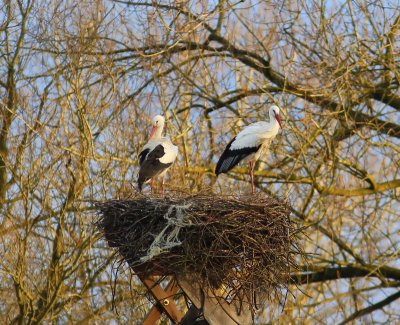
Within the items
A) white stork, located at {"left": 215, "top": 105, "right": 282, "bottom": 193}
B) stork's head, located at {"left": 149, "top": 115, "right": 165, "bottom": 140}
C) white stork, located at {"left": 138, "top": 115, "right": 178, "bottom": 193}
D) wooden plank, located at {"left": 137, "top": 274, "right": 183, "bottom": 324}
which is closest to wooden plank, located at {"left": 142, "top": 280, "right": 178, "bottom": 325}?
wooden plank, located at {"left": 137, "top": 274, "right": 183, "bottom": 324}

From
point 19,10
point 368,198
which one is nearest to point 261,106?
point 368,198

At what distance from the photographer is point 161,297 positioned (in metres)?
6.78

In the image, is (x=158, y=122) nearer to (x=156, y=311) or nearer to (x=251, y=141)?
(x=251, y=141)

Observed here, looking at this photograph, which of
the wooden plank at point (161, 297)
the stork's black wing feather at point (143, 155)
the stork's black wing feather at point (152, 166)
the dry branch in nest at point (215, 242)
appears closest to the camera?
the dry branch in nest at point (215, 242)

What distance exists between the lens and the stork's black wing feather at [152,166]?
387 inches

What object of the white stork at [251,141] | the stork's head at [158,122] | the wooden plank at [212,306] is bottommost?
the wooden plank at [212,306]

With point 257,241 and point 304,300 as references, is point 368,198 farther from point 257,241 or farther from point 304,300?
point 257,241

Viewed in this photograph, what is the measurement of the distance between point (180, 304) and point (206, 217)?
6588 millimetres

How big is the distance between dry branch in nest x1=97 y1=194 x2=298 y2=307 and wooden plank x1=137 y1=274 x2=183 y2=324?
0.11 meters

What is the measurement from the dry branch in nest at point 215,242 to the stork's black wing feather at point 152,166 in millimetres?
2779

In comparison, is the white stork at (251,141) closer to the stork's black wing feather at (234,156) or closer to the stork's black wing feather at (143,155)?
the stork's black wing feather at (234,156)

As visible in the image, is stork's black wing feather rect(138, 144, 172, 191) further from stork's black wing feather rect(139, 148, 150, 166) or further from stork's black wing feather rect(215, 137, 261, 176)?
stork's black wing feather rect(215, 137, 261, 176)

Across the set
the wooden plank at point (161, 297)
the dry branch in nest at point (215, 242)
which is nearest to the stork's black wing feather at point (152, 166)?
the dry branch in nest at point (215, 242)

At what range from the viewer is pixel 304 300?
→ 1508cm
